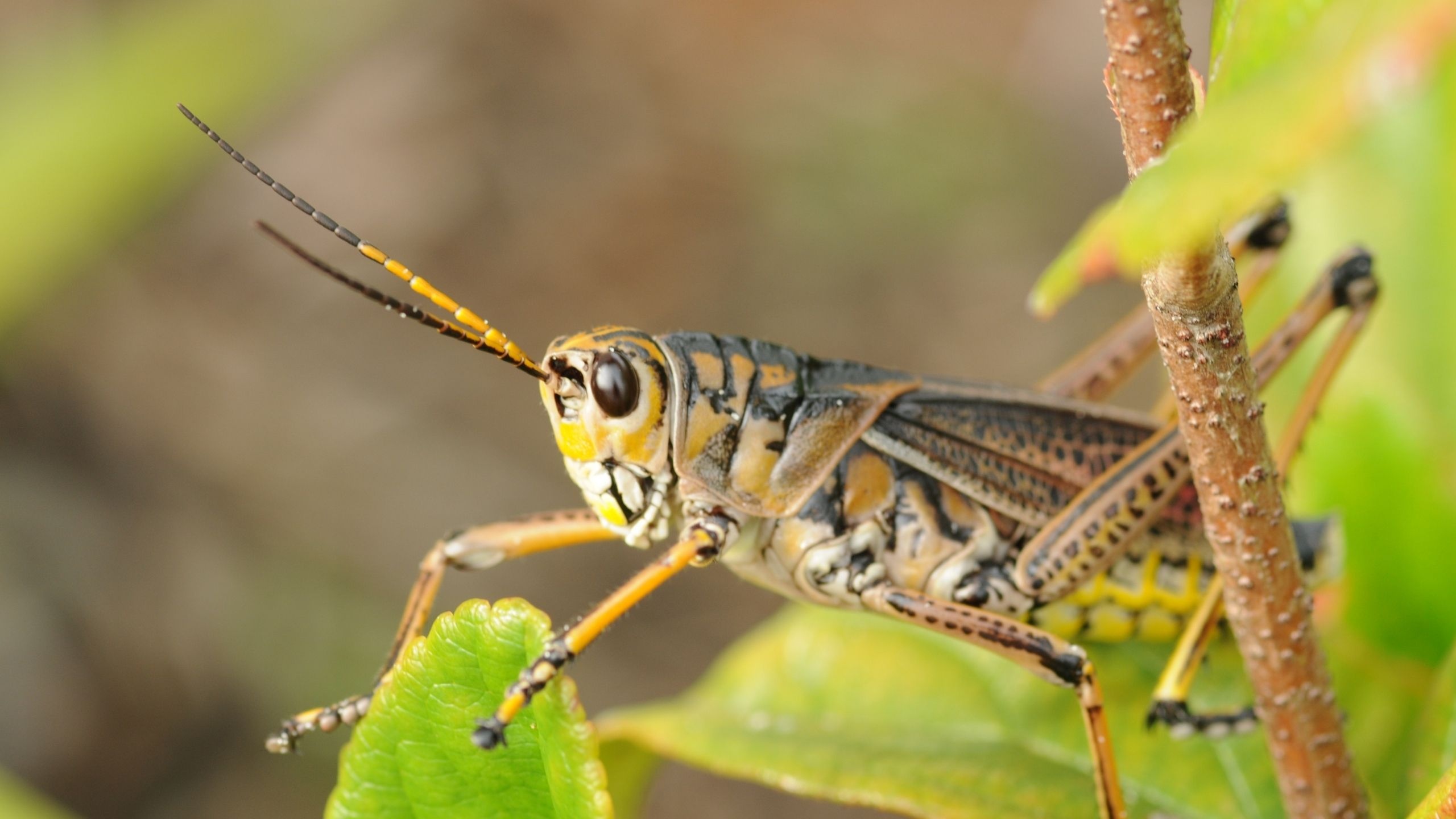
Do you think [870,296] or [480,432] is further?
[870,296]

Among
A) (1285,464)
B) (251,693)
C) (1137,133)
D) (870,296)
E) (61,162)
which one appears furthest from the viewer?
(870,296)

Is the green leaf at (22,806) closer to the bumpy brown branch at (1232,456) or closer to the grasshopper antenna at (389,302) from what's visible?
the grasshopper antenna at (389,302)

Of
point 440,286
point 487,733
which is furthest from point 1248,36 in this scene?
point 440,286

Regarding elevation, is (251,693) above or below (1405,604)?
below

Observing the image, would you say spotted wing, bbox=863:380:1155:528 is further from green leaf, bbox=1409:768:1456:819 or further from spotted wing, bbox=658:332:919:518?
green leaf, bbox=1409:768:1456:819

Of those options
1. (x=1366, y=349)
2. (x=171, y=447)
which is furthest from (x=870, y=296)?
(x=1366, y=349)

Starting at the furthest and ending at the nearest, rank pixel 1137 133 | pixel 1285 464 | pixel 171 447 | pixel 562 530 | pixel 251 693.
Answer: pixel 171 447 < pixel 251 693 < pixel 562 530 < pixel 1285 464 < pixel 1137 133

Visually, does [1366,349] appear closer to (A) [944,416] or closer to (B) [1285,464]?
(B) [1285,464]

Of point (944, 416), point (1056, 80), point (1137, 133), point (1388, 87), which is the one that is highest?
point (1056, 80)

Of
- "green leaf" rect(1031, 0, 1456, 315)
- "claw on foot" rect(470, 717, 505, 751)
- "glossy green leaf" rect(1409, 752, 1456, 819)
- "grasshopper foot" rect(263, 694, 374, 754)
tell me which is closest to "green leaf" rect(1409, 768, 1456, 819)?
"glossy green leaf" rect(1409, 752, 1456, 819)
